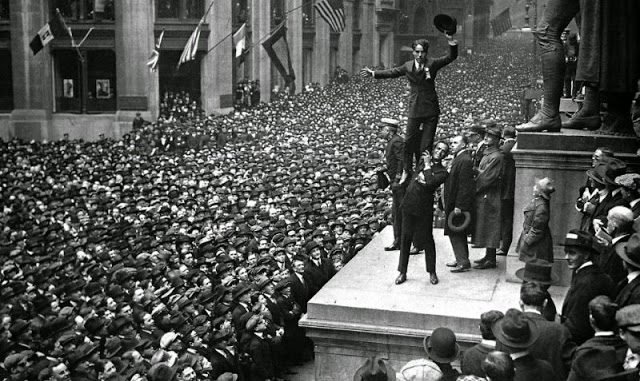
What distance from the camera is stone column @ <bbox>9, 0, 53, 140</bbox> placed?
4256 cm

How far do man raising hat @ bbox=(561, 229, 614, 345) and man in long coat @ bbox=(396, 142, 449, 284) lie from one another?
142 inches

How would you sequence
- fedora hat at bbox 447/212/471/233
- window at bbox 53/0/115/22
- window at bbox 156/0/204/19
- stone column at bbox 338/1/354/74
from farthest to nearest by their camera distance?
stone column at bbox 338/1/354/74 < window at bbox 156/0/204/19 < window at bbox 53/0/115/22 < fedora hat at bbox 447/212/471/233

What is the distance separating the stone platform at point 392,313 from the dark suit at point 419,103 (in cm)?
230

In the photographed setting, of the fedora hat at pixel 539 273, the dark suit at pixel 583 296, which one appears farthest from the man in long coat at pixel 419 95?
the dark suit at pixel 583 296

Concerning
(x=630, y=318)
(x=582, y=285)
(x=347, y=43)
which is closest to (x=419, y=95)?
(x=582, y=285)

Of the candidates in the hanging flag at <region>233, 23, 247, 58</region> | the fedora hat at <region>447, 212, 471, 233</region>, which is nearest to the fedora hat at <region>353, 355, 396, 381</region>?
the fedora hat at <region>447, 212, 471, 233</region>

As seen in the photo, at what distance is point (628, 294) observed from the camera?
639cm

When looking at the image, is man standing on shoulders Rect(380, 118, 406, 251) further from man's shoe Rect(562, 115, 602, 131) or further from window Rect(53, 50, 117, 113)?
window Rect(53, 50, 117, 113)

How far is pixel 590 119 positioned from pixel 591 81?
55cm

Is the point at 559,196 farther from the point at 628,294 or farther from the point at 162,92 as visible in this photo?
the point at 162,92

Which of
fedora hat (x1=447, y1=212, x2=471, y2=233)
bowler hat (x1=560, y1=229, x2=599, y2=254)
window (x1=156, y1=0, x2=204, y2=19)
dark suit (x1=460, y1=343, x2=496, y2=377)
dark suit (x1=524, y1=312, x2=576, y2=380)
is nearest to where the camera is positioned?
dark suit (x1=460, y1=343, x2=496, y2=377)

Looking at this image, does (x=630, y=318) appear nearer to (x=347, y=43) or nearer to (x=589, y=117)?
(x=589, y=117)

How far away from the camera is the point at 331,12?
35.7 metres

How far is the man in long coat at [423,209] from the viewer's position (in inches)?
430
